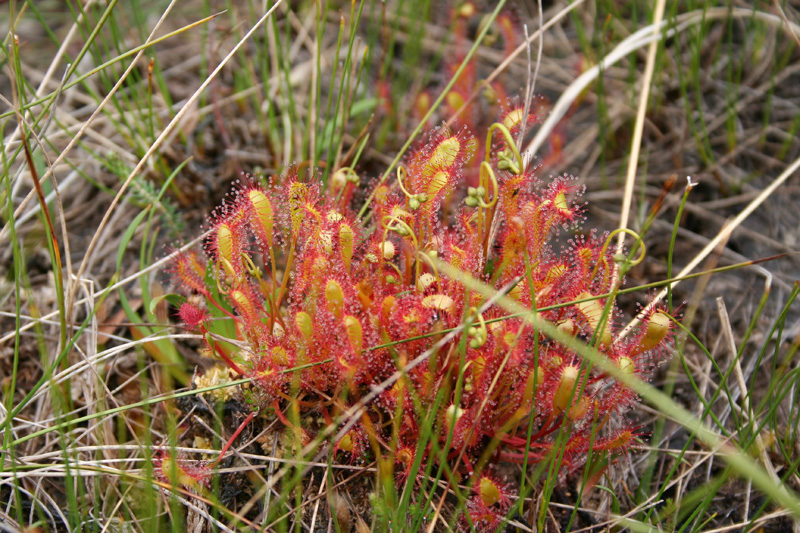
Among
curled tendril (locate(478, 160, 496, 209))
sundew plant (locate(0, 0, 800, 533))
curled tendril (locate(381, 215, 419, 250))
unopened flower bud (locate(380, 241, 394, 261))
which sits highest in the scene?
curled tendril (locate(478, 160, 496, 209))

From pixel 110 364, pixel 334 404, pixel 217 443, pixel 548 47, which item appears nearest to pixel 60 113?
pixel 110 364

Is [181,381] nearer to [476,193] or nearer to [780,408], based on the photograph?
[476,193]

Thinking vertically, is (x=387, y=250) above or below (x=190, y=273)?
above

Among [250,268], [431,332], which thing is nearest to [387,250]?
[431,332]

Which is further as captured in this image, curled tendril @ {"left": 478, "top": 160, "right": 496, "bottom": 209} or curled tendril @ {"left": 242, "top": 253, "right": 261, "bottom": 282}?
curled tendril @ {"left": 242, "top": 253, "right": 261, "bottom": 282}

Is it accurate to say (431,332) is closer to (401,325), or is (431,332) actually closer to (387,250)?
(401,325)

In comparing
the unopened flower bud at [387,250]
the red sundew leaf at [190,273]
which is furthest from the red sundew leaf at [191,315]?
the unopened flower bud at [387,250]

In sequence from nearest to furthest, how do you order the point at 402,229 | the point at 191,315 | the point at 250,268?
the point at 402,229
the point at 191,315
the point at 250,268

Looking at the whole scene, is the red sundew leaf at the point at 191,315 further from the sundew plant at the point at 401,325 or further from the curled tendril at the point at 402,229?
the curled tendril at the point at 402,229

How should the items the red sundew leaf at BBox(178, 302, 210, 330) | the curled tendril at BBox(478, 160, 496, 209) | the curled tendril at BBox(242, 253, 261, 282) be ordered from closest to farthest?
the curled tendril at BBox(478, 160, 496, 209), the red sundew leaf at BBox(178, 302, 210, 330), the curled tendril at BBox(242, 253, 261, 282)

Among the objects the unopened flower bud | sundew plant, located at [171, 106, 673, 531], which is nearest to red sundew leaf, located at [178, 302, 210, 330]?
sundew plant, located at [171, 106, 673, 531]

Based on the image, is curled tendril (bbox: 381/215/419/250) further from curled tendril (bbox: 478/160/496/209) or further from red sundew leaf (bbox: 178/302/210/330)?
red sundew leaf (bbox: 178/302/210/330)
